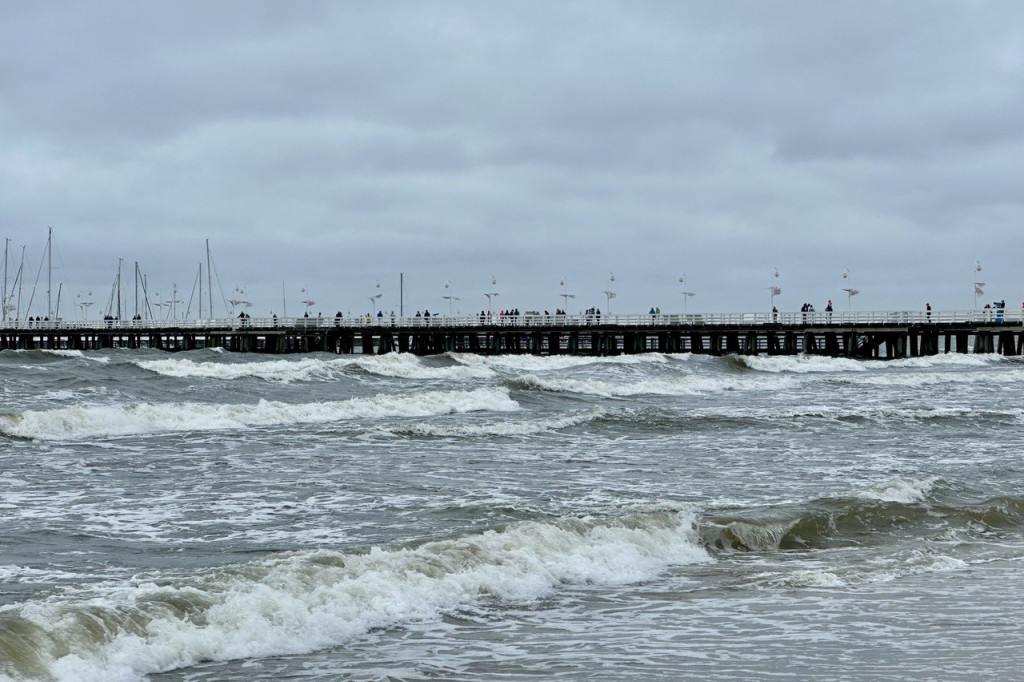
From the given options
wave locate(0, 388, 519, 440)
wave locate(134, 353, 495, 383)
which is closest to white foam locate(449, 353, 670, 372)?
wave locate(134, 353, 495, 383)

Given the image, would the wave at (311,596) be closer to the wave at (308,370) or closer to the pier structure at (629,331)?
the wave at (308,370)

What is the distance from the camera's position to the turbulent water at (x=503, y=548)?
6270 mm

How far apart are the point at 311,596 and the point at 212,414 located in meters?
14.1

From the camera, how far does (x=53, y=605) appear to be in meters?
6.54

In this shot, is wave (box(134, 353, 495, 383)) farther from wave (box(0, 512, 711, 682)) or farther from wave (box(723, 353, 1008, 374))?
wave (box(0, 512, 711, 682))

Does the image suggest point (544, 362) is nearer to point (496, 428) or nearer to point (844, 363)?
point (844, 363)

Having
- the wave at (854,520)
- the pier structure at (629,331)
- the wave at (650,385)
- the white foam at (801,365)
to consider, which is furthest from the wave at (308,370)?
the wave at (854,520)

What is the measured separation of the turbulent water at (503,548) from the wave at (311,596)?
22mm

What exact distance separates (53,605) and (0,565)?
72.2 inches

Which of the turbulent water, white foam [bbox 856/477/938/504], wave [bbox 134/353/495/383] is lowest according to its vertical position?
the turbulent water

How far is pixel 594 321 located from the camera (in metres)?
60.8

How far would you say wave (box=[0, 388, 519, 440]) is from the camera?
18016mm

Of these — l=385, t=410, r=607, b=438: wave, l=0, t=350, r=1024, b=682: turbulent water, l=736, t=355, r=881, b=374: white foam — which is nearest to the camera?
l=0, t=350, r=1024, b=682: turbulent water

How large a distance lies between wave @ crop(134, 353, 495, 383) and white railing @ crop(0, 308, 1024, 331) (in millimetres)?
17042
